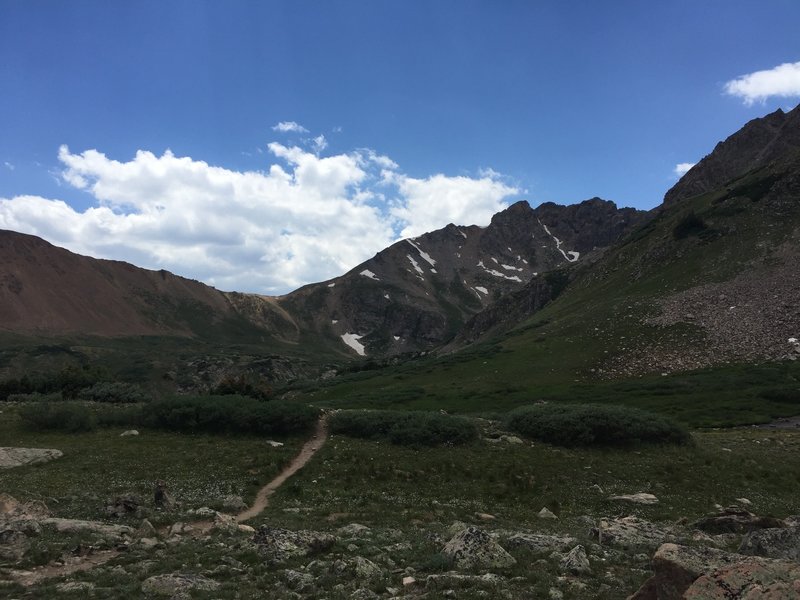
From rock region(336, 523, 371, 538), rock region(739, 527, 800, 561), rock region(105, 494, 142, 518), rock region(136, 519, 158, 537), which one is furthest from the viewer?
rock region(105, 494, 142, 518)

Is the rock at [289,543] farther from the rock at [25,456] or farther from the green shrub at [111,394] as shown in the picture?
the green shrub at [111,394]

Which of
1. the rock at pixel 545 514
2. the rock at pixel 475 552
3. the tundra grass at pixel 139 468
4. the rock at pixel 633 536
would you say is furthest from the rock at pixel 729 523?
the tundra grass at pixel 139 468

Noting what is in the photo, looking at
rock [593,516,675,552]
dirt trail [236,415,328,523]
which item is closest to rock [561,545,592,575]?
rock [593,516,675,552]

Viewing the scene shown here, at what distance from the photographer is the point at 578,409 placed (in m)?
34.9

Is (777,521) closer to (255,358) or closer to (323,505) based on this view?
(323,505)

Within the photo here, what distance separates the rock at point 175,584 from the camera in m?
11.1

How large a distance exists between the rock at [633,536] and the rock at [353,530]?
305 inches

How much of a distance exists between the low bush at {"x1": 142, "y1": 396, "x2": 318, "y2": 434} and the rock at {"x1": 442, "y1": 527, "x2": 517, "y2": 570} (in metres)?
22.3

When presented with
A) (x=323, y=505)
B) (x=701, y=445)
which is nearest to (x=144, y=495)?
(x=323, y=505)

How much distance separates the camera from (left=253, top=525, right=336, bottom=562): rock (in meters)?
13.7

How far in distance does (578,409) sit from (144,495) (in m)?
27.4

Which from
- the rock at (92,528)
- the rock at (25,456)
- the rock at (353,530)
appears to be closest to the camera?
the rock at (92,528)

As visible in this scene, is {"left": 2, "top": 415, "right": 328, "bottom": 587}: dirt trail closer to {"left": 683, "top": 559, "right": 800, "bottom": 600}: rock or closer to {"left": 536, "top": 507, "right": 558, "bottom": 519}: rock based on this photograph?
{"left": 536, "top": 507, "right": 558, "bottom": 519}: rock

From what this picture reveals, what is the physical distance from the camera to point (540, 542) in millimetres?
14445
